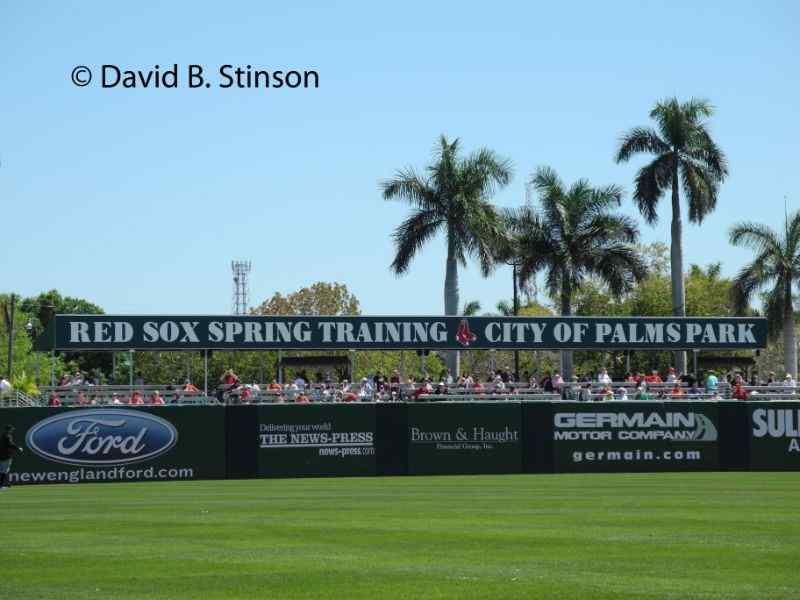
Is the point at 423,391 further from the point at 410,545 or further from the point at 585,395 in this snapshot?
the point at 410,545

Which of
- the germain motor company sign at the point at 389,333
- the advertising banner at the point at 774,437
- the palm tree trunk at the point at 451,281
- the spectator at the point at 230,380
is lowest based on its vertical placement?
the advertising banner at the point at 774,437

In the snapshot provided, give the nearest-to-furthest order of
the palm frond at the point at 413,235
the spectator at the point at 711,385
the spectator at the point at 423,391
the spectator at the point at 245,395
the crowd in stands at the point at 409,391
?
1. the crowd in stands at the point at 409,391
2. the spectator at the point at 245,395
3. the spectator at the point at 423,391
4. the spectator at the point at 711,385
5. the palm frond at the point at 413,235

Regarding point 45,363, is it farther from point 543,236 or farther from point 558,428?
point 558,428

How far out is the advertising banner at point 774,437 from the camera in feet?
121

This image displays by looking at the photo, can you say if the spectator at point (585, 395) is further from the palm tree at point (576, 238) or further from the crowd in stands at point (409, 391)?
the palm tree at point (576, 238)

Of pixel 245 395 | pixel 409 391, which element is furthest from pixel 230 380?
pixel 409 391

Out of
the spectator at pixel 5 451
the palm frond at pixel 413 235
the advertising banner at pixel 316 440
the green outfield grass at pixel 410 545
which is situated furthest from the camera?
the palm frond at pixel 413 235

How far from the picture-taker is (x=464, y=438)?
122 ft

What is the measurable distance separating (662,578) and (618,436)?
25.5 m

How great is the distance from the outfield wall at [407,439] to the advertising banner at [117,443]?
3 cm

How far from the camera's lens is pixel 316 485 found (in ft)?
102

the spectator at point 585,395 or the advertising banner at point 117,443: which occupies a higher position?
the spectator at point 585,395

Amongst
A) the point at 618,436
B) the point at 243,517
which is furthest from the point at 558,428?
the point at 243,517

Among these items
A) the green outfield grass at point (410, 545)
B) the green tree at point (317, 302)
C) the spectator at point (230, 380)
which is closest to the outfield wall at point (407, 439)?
the spectator at point (230, 380)
